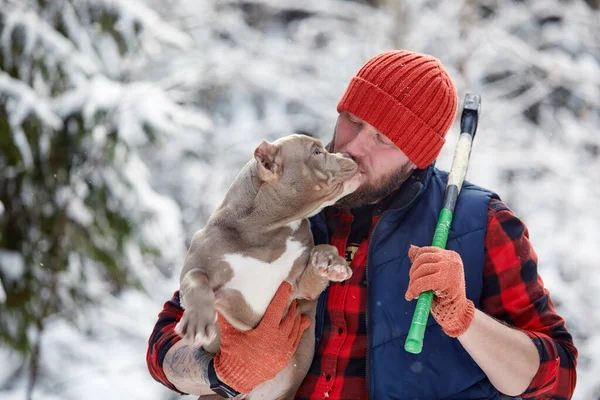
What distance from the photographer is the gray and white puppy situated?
2479mm

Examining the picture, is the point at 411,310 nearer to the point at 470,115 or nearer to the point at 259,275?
the point at 259,275

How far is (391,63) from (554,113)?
687cm

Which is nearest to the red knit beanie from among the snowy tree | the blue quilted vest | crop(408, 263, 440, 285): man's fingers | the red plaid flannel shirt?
the blue quilted vest

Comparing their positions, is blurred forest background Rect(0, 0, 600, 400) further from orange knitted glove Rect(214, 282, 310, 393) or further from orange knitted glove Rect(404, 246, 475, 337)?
orange knitted glove Rect(404, 246, 475, 337)

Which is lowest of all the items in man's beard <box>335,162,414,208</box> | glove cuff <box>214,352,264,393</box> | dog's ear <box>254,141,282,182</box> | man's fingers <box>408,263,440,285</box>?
glove cuff <box>214,352,264,393</box>

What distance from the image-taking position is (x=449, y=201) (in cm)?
252

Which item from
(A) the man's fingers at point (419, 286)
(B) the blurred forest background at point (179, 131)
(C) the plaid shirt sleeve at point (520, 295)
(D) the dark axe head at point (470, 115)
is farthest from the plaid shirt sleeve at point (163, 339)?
(B) the blurred forest background at point (179, 131)

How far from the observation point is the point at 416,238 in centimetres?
259

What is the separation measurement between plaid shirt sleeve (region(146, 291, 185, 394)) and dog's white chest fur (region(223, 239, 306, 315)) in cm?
46

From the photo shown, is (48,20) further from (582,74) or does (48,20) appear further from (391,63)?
(582,74)

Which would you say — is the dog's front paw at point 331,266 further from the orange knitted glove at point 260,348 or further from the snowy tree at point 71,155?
the snowy tree at point 71,155

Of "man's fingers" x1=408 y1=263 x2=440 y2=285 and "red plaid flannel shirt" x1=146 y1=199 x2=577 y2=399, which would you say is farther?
"red plaid flannel shirt" x1=146 y1=199 x2=577 y2=399

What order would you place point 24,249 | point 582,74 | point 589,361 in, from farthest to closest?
point 582,74, point 589,361, point 24,249

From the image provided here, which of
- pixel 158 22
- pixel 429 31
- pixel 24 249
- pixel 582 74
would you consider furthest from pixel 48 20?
pixel 582 74
